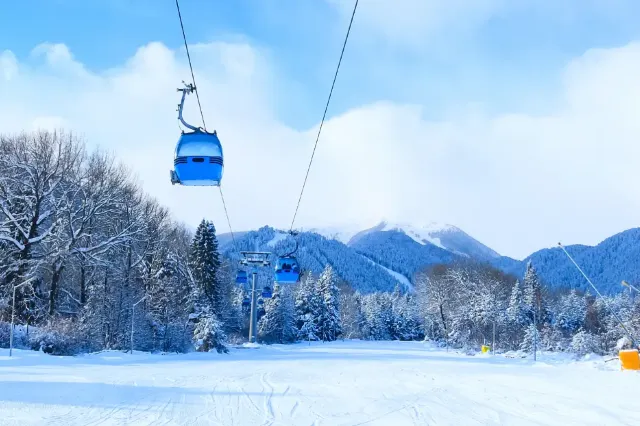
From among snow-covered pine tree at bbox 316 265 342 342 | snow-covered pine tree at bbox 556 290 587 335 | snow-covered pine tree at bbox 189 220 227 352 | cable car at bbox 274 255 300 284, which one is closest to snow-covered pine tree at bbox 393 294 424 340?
snow-covered pine tree at bbox 316 265 342 342

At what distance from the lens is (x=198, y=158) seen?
9430mm

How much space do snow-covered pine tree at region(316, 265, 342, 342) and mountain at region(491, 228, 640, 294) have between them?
78816 mm

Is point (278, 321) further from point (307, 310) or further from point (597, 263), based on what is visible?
point (597, 263)

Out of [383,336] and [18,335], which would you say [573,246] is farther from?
[18,335]

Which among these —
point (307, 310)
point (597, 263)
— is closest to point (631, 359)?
point (307, 310)

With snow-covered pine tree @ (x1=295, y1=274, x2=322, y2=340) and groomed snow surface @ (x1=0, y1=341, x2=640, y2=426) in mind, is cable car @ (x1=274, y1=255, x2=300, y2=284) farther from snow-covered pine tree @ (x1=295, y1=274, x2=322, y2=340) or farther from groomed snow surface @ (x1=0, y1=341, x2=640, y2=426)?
snow-covered pine tree @ (x1=295, y1=274, x2=322, y2=340)

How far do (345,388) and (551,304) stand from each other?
83.4m

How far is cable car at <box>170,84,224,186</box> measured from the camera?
9453 millimetres

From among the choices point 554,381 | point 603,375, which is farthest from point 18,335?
point 603,375

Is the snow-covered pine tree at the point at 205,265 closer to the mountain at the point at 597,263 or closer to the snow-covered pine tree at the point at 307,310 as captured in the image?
the snow-covered pine tree at the point at 307,310

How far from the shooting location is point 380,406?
11727 millimetres

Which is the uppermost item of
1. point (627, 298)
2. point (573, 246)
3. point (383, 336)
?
point (573, 246)

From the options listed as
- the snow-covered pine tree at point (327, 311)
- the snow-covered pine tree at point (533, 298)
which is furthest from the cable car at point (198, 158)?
the snow-covered pine tree at point (327, 311)

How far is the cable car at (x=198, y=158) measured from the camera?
9.45m
